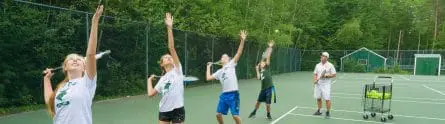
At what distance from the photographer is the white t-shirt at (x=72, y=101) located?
3812 millimetres

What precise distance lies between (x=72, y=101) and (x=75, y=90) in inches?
3.7

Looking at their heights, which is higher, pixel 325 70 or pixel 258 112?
pixel 325 70

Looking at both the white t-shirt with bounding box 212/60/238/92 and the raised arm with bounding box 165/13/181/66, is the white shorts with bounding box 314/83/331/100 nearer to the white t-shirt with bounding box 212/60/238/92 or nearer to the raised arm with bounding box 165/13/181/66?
the white t-shirt with bounding box 212/60/238/92

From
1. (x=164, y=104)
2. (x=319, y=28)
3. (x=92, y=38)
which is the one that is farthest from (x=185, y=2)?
(x=319, y=28)

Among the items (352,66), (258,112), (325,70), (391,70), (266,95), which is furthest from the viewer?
(391,70)

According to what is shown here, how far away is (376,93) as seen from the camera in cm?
1127

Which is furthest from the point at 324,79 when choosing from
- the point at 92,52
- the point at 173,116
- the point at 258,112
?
the point at 92,52

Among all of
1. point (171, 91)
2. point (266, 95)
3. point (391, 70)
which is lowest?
point (391, 70)

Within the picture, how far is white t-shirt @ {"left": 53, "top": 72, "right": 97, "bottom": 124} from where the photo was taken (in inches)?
150

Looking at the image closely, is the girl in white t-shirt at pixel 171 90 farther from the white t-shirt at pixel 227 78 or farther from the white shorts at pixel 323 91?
the white shorts at pixel 323 91

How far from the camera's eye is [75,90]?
3809 mm

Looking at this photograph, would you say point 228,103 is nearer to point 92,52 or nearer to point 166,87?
point 166,87

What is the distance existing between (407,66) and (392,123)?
45.6 m

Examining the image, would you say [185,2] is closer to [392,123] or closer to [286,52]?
[392,123]
